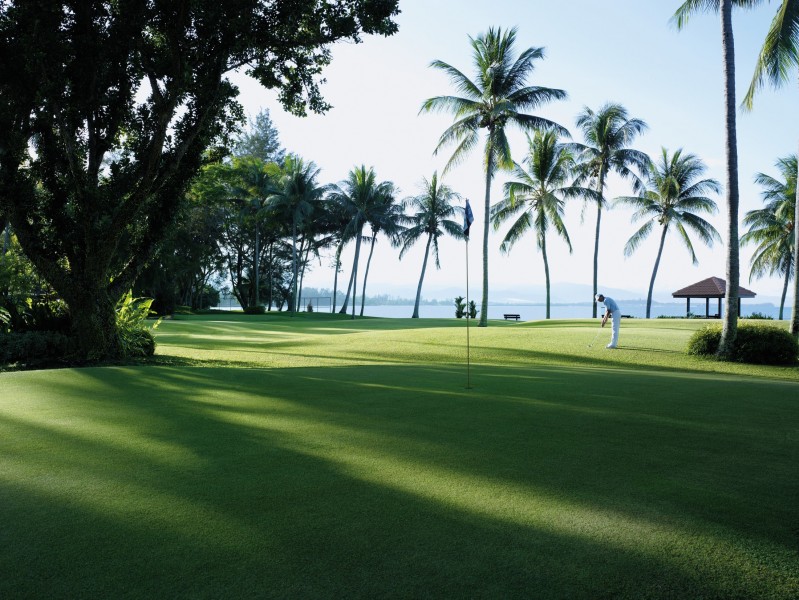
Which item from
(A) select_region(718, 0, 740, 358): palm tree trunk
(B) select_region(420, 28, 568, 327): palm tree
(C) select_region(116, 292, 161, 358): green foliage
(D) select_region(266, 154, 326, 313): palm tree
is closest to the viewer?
(C) select_region(116, 292, 161, 358): green foliage

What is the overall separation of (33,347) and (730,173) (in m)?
18.9

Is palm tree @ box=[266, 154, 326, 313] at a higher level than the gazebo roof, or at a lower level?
higher

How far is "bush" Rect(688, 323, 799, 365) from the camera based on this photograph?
15.1m

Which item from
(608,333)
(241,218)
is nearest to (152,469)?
(608,333)

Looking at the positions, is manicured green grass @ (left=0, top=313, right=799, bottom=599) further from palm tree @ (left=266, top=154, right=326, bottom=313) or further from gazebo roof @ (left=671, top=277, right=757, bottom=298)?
palm tree @ (left=266, top=154, right=326, bottom=313)

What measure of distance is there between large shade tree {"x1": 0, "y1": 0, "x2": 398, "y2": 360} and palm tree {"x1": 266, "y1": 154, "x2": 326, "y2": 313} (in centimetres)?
3359

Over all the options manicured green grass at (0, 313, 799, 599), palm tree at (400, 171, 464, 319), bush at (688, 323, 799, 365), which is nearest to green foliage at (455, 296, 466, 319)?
palm tree at (400, 171, 464, 319)

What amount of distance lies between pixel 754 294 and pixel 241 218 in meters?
41.3

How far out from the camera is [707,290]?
40.6m

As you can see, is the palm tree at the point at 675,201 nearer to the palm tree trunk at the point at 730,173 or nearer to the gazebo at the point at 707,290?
the gazebo at the point at 707,290

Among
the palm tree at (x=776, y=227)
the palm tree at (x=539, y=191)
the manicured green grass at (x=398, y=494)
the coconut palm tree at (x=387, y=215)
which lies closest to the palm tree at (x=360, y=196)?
the coconut palm tree at (x=387, y=215)

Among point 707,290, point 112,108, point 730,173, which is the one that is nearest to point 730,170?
point 730,173

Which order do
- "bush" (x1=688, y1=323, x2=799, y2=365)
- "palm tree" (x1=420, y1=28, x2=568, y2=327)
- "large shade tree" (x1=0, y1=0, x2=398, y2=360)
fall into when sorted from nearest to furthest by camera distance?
"large shade tree" (x1=0, y1=0, x2=398, y2=360), "bush" (x1=688, y1=323, x2=799, y2=365), "palm tree" (x1=420, y1=28, x2=568, y2=327)

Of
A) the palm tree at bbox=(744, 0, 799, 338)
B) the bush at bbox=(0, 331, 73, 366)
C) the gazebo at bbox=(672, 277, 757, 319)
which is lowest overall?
the bush at bbox=(0, 331, 73, 366)
